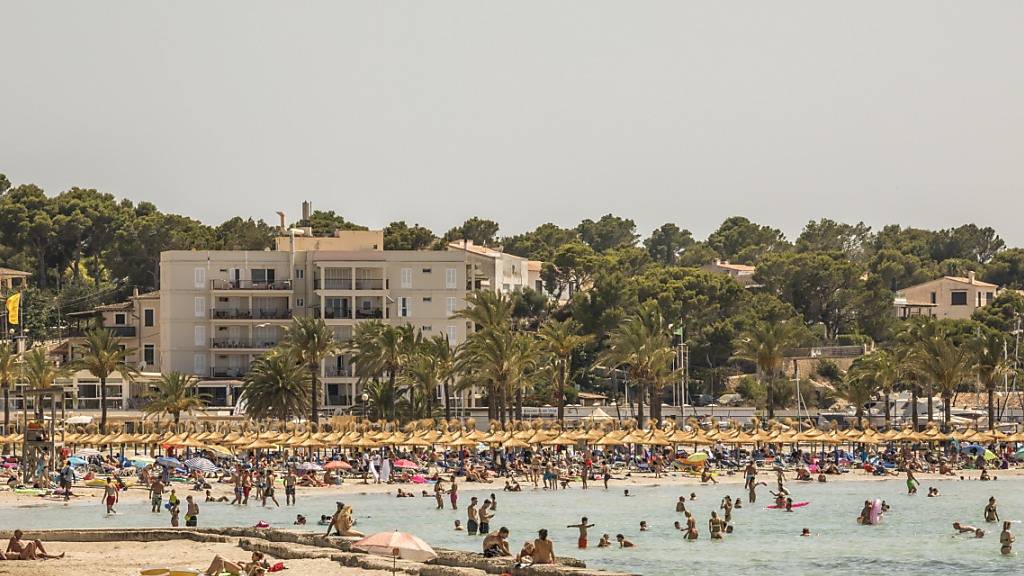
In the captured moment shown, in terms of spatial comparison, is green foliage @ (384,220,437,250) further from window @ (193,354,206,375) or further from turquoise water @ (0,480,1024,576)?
Answer: turquoise water @ (0,480,1024,576)

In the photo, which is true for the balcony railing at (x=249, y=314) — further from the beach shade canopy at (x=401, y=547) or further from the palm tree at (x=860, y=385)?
the beach shade canopy at (x=401, y=547)

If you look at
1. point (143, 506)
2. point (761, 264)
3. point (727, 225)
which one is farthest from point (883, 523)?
point (727, 225)

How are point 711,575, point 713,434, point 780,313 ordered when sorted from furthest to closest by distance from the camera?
point 780,313
point 713,434
point 711,575

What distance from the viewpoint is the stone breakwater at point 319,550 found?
96.9 feet

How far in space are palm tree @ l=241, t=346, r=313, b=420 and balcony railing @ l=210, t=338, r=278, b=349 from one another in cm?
1765

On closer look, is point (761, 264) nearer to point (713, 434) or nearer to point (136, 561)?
point (713, 434)

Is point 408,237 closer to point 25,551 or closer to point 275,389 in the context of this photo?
point 275,389

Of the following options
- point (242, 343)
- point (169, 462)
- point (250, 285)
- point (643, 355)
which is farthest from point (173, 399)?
point (643, 355)

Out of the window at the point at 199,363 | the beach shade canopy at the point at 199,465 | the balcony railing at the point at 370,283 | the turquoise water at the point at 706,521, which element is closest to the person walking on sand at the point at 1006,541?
the turquoise water at the point at 706,521

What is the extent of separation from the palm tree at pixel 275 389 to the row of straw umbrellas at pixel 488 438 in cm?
849

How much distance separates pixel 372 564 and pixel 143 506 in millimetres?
23583

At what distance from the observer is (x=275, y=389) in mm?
76375

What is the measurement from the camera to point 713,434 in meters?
68.8

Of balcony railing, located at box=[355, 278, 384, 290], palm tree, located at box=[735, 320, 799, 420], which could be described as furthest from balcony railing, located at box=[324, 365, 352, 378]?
palm tree, located at box=[735, 320, 799, 420]
